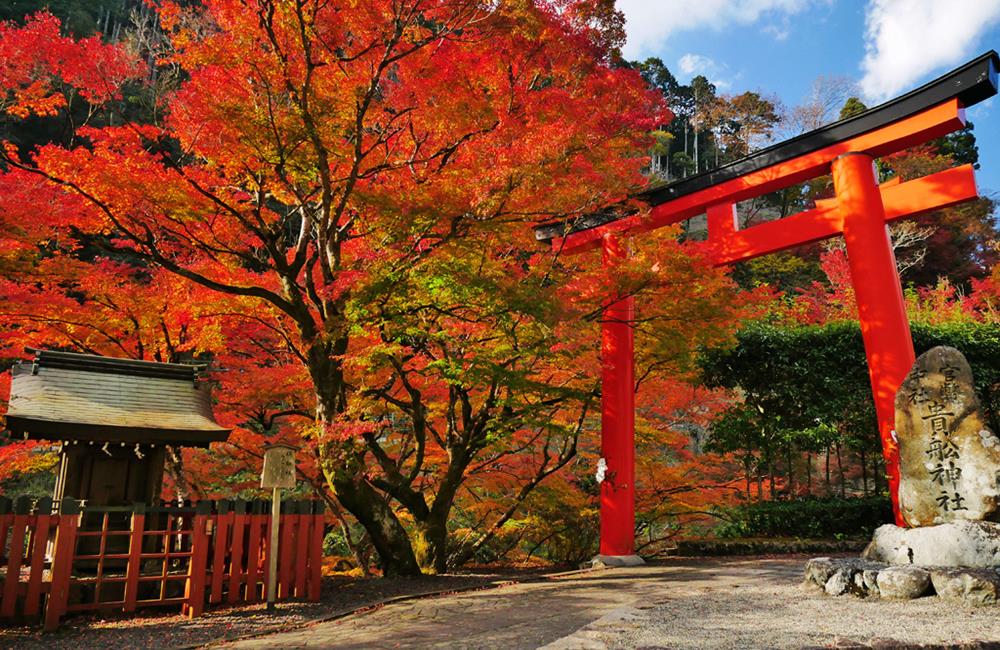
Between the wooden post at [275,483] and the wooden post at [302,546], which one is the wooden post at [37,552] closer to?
the wooden post at [275,483]

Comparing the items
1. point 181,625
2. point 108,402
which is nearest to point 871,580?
point 181,625

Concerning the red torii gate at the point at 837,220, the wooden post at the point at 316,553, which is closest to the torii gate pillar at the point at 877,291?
the red torii gate at the point at 837,220

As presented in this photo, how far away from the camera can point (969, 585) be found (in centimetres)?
559

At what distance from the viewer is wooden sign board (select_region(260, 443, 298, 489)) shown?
6.77 m

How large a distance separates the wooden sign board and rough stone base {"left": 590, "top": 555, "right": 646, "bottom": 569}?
18.4ft

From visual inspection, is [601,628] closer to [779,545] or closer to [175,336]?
[779,545]

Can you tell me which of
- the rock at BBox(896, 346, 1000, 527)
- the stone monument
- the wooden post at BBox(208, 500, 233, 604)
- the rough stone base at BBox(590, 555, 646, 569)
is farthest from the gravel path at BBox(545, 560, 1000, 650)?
the wooden post at BBox(208, 500, 233, 604)

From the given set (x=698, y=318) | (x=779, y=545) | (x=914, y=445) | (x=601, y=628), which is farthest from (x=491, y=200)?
(x=779, y=545)

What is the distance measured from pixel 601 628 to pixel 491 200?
531 centimetres

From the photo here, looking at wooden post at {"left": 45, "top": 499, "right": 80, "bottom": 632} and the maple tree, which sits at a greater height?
the maple tree

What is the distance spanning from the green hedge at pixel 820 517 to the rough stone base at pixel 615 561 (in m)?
4.02

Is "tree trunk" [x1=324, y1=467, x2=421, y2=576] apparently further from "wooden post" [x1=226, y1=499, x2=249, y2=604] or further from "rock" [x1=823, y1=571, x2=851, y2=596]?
"rock" [x1=823, y1=571, x2=851, y2=596]

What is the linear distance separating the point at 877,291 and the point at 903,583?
4.92 meters

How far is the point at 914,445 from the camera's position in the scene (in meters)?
7.20
